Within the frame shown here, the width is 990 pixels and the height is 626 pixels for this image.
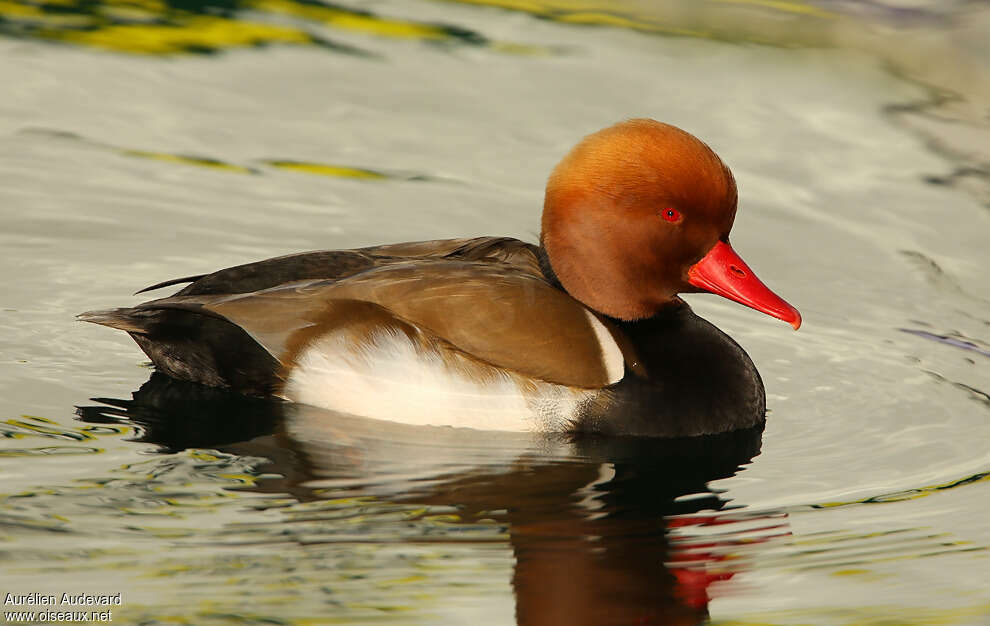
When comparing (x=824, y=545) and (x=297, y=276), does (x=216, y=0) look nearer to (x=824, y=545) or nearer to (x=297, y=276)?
(x=297, y=276)

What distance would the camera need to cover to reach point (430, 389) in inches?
242

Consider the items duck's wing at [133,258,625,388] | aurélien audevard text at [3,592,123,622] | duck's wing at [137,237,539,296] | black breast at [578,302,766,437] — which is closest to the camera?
aurélien audevard text at [3,592,123,622]


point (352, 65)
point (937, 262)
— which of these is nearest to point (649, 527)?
point (937, 262)

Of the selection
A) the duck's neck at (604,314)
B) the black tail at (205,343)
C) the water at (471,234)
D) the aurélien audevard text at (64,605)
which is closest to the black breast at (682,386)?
the duck's neck at (604,314)

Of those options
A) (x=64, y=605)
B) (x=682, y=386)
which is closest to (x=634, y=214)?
(x=682, y=386)

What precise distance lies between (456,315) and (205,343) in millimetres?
1057

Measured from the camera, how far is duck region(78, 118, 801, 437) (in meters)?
6.10

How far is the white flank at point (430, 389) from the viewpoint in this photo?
241 inches

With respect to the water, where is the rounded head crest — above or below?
above

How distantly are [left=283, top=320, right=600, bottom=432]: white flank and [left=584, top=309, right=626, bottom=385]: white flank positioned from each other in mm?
41

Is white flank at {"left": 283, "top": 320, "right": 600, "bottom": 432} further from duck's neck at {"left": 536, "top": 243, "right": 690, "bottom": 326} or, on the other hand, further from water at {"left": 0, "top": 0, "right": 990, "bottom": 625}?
duck's neck at {"left": 536, "top": 243, "right": 690, "bottom": 326}

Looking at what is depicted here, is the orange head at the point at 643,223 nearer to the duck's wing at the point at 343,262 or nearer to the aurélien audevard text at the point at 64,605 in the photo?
the duck's wing at the point at 343,262

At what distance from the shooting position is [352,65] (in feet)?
35.1

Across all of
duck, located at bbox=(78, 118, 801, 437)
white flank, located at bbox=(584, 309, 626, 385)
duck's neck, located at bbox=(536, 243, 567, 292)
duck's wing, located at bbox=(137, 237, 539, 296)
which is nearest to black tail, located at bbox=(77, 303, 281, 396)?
duck, located at bbox=(78, 118, 801, 437)
